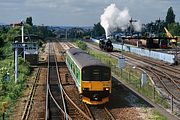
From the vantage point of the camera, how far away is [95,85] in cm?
2212

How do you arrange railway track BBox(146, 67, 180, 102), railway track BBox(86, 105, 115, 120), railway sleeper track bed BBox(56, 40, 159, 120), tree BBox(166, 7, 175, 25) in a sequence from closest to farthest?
1. railway track BBox(86, 105, 115, 120)
2. railway sleeper track bed BBox(56, 40, 159, 120)
3. railway track BBox(146, 67, 180, 102)
4. tree BBox(166, 7, 175, 25)

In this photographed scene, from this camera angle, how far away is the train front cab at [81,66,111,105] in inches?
868

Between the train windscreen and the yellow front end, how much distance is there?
0.70 feet

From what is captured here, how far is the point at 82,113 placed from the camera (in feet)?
65.5

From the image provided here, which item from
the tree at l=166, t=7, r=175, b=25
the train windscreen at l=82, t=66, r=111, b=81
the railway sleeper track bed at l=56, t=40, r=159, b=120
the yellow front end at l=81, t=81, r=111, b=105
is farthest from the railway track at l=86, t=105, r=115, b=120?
the tree at l=166, t=7, r=175, b=25

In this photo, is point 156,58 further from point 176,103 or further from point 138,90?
point 176,103

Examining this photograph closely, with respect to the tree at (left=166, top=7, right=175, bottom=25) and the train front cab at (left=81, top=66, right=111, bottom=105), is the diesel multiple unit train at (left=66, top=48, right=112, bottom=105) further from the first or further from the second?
the tree at (left=166, top=7, right=175, bottom=25)

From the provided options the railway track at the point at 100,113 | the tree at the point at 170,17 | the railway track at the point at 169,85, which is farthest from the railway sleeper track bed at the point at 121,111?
the tree at the point at 170,17

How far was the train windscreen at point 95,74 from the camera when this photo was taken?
72.9 ft

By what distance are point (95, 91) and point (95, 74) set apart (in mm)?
934

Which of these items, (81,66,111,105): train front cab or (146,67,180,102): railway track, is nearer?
(81,66,111,105): train front cab

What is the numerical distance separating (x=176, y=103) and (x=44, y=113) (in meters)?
7.56

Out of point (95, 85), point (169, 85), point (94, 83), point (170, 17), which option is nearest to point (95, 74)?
point (94, 83)

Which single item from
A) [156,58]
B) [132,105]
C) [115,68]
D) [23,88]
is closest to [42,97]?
[23,88]
